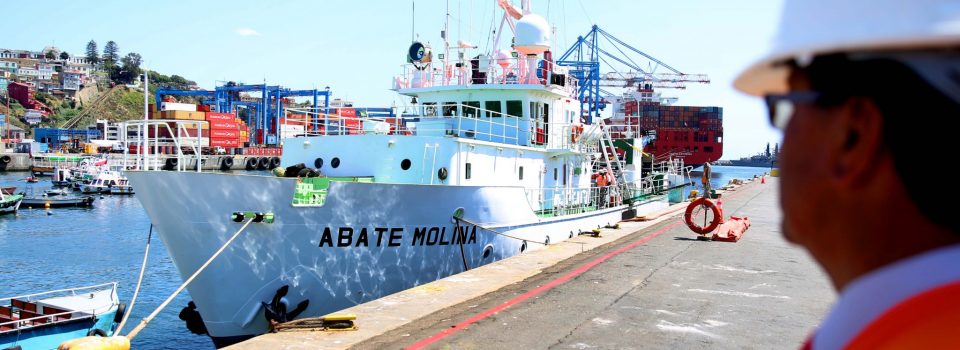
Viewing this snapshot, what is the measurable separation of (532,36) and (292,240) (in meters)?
10.1

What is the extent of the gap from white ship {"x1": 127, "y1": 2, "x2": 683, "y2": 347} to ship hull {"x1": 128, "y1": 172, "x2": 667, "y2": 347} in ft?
0.07

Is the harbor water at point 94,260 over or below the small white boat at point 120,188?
below

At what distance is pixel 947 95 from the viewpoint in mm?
1048

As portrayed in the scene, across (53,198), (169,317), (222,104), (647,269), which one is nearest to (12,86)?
(222,104)

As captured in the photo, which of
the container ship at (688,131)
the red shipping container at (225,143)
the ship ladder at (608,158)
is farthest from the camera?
the container ship at (688,131)

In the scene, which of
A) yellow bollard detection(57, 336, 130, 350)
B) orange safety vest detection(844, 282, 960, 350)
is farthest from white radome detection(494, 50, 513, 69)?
orange safety vest detection(844, 282, 960, 350)

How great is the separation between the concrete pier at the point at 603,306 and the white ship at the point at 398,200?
70.7 inches

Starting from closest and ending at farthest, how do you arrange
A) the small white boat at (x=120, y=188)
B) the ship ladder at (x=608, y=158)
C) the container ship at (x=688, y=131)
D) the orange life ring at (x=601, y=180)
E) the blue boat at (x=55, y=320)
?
the blue boat at (x=55, y=320), the ship ladder at (x=608, y=158), the orange life ring at (x=601, y=180), the small white boat at (x=120, y=188), the container ship at (x=688, y=131)

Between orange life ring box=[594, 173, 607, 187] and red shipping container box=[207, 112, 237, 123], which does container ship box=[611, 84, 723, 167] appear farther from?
orange life ring box=[594, 173, 607, 187]

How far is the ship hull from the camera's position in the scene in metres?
11.1

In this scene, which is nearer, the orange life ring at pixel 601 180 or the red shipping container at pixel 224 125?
the orange life ring at pixel 601 180

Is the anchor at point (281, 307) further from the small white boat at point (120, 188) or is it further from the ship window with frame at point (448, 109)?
the small white boat at point (120, 188)

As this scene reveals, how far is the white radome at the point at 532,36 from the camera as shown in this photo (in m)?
19.7

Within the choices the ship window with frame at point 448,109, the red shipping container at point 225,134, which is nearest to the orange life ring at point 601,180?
the ship window with frame at point 448,109
